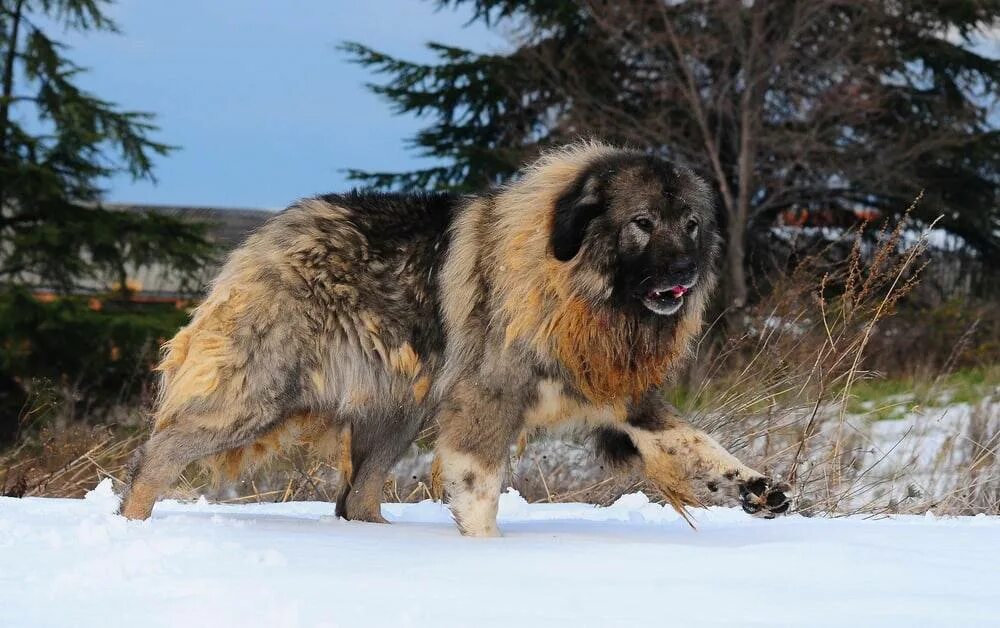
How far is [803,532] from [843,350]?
2.30 m

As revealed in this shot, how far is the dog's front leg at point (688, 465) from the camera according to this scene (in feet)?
A: 14.7

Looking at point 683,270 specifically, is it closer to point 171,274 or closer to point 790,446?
point 790,446

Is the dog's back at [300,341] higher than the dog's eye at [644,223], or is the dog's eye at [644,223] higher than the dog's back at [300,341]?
the dog's eye at [644,223]

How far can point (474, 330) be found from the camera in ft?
15.8

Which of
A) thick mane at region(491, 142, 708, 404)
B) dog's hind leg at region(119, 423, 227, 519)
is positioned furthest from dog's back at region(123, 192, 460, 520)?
thick mane at region(491, 142, 708, 404)

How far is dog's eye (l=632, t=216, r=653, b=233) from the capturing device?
15.3ft

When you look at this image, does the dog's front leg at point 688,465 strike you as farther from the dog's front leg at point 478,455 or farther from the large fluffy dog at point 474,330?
the dog's front leg at point 478,455

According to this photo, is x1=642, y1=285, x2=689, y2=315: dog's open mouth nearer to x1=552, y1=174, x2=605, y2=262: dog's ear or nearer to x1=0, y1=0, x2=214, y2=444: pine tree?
x1=552, y1=174, x2=605, y2=262: dog's ear

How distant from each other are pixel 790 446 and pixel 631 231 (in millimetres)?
2399

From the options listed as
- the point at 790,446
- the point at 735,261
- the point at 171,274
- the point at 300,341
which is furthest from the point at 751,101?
the point at 300,341

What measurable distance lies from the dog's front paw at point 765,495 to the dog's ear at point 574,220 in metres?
1.16

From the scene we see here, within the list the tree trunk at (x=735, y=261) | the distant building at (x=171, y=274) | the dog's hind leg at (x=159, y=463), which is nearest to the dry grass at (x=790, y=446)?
the dog's hind leg at (x=159, y=463)

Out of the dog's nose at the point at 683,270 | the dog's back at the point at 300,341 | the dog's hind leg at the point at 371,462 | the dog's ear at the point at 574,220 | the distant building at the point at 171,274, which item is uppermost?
the dog's ear at the point at 574,220

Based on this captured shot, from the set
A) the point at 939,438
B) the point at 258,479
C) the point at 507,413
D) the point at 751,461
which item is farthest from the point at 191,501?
the point at 939,438
